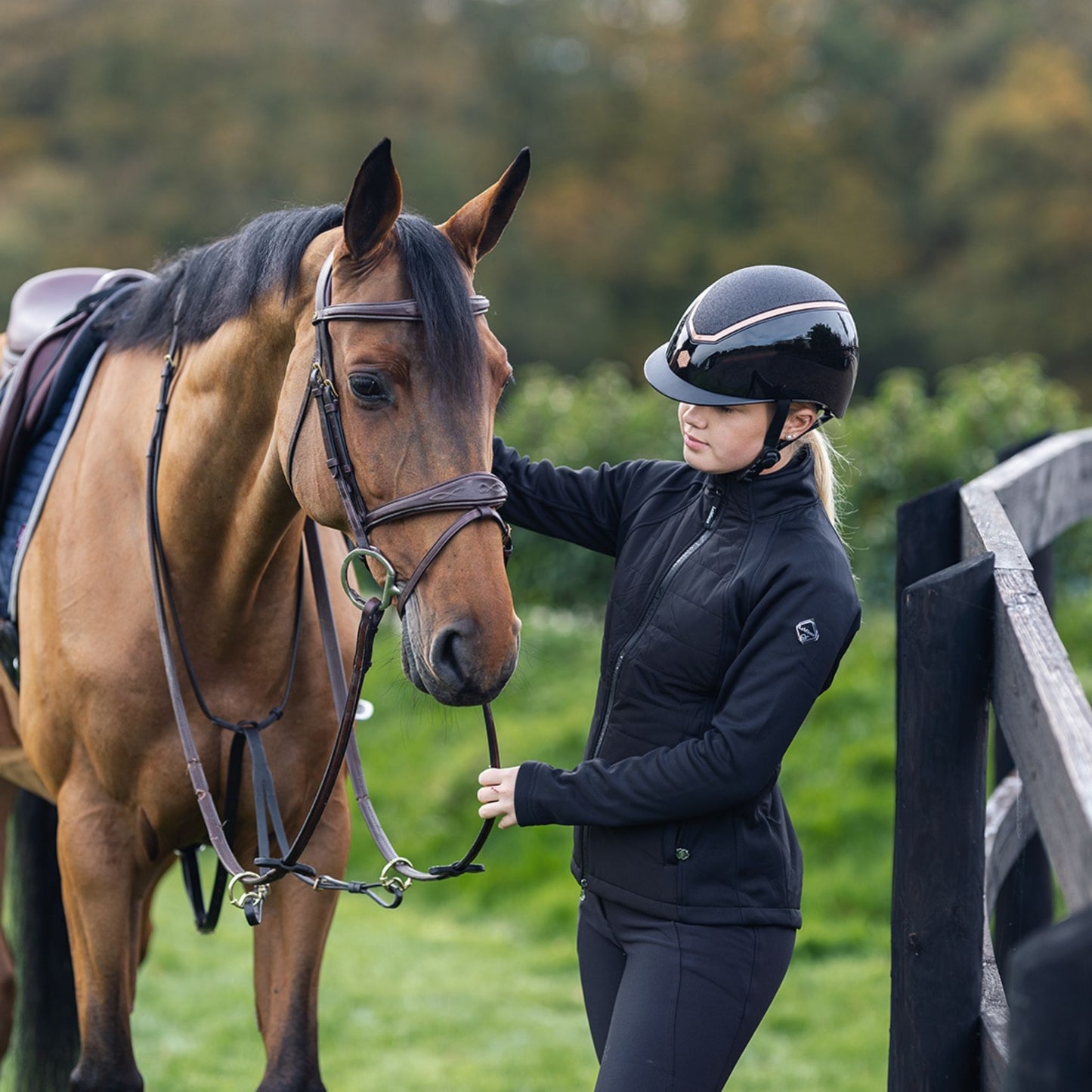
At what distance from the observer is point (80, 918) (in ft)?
8.96

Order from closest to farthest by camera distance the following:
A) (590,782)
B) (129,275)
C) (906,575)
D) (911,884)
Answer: (911,884) → (590,782) → (906,575) → (129,275)

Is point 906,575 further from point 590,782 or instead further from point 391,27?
point 391,27

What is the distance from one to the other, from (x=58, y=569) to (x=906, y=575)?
1.80 metres

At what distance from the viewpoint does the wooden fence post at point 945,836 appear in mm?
1890

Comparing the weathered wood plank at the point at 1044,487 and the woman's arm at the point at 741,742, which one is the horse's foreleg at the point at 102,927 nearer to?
the woman's arm at the point at 741,742

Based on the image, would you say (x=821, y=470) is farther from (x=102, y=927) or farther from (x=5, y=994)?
(x=5, y=994)

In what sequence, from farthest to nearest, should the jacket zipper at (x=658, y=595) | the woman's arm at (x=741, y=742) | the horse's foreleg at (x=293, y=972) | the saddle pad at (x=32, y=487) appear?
1. the saddle pad at (x=32, y=487)
2. the horse's foreleg at (x=293, y=972)
3. the jacket zipper at (x=658, y=595)
4. the woman's arm at (x=741, y=742)

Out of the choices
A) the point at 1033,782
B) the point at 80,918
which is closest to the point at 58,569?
the point at 80,918

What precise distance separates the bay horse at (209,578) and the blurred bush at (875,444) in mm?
5285

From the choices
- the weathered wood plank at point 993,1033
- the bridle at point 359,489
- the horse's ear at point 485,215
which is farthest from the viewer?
the horse's ear at point 485,215

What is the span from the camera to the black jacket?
2010 mm

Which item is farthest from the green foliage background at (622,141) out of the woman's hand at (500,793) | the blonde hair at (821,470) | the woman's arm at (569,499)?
the woman's hand at (500,793)

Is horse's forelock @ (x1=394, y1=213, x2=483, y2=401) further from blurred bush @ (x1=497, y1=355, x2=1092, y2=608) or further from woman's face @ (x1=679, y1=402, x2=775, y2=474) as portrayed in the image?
blurred bush @ (x1=497, y1=355, x2=1092, y2=608)

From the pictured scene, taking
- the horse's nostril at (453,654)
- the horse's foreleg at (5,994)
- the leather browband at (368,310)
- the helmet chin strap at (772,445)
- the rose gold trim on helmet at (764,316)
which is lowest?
the horse's foreleg at (5,994)
